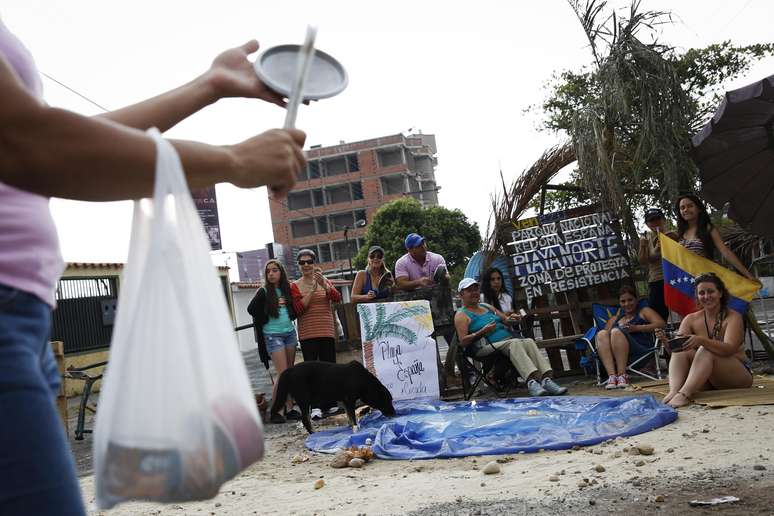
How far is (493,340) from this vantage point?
8812 millimetres

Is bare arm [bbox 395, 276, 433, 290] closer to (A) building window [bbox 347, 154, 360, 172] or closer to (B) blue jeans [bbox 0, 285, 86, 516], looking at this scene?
(B) blue jeans [bbox 0, 285, 86, 516]

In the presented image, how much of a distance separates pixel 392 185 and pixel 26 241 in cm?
7749

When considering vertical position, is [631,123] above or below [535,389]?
above

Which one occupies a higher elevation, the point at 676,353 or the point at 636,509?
the point at 676,353

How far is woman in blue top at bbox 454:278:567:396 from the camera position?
8.56 meters

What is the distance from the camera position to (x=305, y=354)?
30.0 ft

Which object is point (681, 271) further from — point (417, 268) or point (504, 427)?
point (417, 268)

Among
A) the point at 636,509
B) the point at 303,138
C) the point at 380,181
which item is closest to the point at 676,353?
the point at 636,509

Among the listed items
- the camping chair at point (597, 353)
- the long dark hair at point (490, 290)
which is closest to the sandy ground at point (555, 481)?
the camping chair at point (597, 353)

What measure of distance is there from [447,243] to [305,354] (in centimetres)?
4275

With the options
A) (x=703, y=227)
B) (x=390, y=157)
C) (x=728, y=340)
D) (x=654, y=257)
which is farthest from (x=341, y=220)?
(x=728, y=340)

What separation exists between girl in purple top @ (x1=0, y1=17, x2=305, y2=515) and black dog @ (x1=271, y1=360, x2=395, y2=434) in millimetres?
6350

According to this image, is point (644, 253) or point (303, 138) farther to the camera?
point (644, 253)

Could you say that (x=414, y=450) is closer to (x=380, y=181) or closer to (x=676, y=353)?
(x=676, y=353)
